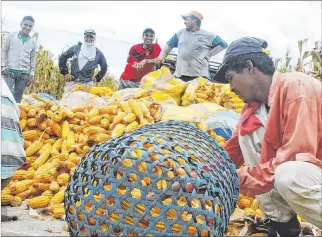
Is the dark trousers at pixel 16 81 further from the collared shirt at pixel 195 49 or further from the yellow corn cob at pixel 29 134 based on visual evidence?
the yellow corn cob at pixel 29 134

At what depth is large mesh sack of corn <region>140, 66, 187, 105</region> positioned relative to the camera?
20.7 ft

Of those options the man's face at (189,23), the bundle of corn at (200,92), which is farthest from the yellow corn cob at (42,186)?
the man's face at (189,23)

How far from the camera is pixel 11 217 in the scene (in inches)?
147

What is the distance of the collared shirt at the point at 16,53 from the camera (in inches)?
317

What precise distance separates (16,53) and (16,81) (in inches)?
16.7

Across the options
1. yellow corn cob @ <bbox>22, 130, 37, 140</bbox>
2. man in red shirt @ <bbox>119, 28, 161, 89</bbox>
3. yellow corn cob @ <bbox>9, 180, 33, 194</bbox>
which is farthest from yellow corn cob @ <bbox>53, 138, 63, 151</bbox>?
man in red shirt @ <bbox>119, 28, 161, 89</bbox>

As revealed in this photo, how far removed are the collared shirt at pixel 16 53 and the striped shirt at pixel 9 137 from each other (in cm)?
549

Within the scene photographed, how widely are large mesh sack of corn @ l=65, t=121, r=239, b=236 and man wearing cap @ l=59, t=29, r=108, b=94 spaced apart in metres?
6.17

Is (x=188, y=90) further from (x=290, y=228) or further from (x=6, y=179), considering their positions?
(x=6, y=179)

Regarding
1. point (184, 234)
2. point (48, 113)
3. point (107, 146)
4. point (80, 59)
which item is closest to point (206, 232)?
point (184, 234)

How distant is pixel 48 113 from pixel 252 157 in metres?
2.61

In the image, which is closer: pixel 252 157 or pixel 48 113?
pixel 252 157

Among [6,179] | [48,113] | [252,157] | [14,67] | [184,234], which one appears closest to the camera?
[184,234]

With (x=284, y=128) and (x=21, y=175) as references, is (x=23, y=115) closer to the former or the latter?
(x=21, y=175)
